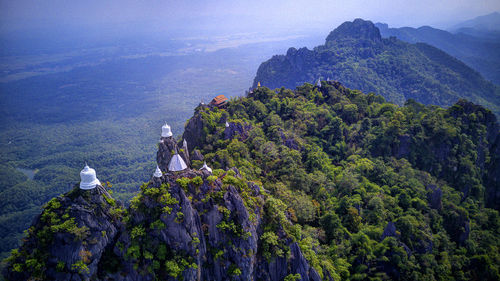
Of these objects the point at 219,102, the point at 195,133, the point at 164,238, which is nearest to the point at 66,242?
the point at 164,238

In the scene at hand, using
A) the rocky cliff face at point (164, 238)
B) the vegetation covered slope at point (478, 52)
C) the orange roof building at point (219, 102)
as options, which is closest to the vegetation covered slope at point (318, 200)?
the rocky cliff face at point (164, 238)

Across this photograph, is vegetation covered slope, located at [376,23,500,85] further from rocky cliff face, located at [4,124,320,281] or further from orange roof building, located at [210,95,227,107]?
rocky cliff face, located at [4,124,320,281]

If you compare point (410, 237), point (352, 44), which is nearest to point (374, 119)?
point (410, 237)

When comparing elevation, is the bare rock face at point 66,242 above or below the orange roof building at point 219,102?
below

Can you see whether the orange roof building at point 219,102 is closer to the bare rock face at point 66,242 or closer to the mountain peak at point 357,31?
the bare rock face at point 66,242

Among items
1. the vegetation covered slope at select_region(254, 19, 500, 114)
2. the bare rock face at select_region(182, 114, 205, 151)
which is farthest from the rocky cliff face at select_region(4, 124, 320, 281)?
the vegetation covered slope at select_region(254, 19, 500, 114)
